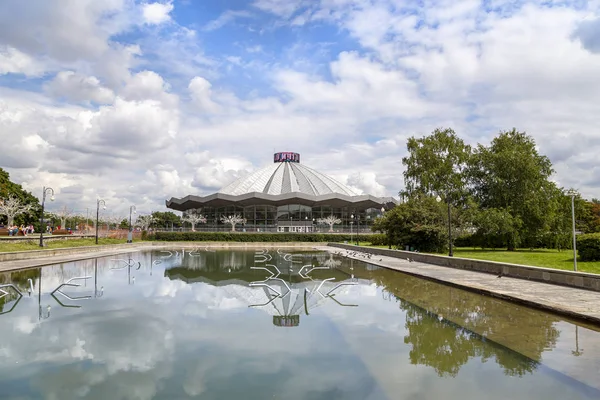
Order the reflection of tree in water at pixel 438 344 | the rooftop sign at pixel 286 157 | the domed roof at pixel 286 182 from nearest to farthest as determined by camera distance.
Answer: the reflection of tree in water at pixel 438 344 < the domed roof at pixel 286 182 < the rooftop sign at pixel 286 157

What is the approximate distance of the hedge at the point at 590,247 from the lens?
16734 mm

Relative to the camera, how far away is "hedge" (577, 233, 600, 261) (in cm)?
1673

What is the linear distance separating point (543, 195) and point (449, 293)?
22.1m

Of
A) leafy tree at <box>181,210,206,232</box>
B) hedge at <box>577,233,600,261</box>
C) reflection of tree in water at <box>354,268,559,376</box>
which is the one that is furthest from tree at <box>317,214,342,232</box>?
reflection of tree in water at <box>354,268,559,376</box>

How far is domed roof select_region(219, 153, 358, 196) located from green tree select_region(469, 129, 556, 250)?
1838 inches

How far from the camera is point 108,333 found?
7914 millimetres

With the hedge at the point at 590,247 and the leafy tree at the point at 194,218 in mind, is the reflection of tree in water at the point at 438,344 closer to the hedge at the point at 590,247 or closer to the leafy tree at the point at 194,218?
the hedge at the point at 590,247

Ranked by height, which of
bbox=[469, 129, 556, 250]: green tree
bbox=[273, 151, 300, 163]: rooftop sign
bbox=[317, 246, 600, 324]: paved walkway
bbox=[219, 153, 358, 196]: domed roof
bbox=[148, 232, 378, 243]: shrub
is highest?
bbox=[273, 151, 300, 163]: rooftop sign

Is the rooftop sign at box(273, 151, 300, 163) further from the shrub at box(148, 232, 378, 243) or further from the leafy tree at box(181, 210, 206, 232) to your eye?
the shrub at box(148, 232, 378, 243)

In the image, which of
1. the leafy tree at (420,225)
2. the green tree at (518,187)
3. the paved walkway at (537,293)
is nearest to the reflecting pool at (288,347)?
the paved walkway at (537,293)

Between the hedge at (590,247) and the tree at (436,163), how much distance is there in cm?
1884

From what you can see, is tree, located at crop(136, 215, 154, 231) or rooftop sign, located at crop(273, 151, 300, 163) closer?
tree, located at crop(136, 215, 154, 231)

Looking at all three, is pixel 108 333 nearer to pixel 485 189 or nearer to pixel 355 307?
pixel 355 307

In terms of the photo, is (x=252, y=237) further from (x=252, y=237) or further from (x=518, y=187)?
(x=518, y=187)
